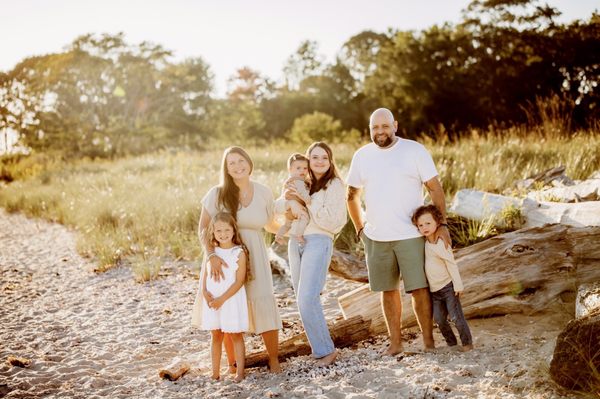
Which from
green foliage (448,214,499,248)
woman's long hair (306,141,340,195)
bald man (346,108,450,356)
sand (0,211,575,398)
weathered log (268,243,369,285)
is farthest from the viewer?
weathered log (268,243,369,285)

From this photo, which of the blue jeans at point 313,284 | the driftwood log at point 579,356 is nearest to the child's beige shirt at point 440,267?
the blue jeans at point 313,284

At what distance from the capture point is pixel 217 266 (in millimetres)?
4438

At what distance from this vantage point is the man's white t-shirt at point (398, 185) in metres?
4.42

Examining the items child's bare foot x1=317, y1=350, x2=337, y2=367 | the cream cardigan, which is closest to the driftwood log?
child's bare foot x1=317, y1=350, x2=337, y2=367

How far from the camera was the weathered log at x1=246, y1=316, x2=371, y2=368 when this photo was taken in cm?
475

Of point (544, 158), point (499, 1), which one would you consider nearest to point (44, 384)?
point (544, 158)

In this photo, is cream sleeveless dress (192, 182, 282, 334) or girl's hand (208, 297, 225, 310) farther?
cream sleeveless dress (192, 182, 282, 334)

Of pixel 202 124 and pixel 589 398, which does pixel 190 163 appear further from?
pixel 202 124

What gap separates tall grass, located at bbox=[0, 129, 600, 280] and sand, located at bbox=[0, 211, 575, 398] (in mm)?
1144

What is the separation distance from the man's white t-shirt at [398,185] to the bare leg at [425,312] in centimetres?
48

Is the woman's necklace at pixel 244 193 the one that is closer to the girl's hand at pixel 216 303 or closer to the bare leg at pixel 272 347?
the girl's hand at pixel 216 303

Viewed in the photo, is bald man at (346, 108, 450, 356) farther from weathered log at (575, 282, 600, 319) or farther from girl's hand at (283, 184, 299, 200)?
weathered log at (575, 282, 600, 319)

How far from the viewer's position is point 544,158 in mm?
10594

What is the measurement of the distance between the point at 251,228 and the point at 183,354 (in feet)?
5.32
